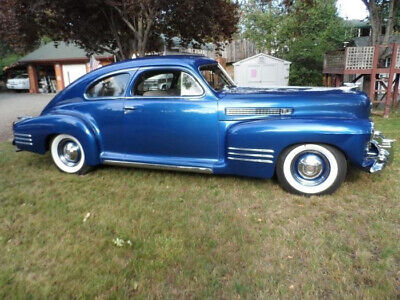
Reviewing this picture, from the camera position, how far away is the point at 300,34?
19.8 meters

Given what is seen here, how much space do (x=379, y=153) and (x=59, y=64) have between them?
76.0 ft

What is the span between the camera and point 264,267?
2.47 m

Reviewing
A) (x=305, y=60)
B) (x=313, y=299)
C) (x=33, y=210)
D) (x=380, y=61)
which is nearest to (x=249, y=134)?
(x=313, y=299)

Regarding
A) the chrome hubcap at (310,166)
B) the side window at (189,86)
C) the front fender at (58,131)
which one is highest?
the side window at (189,86)

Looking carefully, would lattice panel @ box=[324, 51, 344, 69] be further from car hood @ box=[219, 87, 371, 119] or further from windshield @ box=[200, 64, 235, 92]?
car hood @ box=[219, 87, 371, 119]

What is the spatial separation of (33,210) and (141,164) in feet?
4.59

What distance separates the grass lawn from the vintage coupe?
1.11 ft

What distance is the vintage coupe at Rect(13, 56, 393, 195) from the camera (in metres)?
3.54

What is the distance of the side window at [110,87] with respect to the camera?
14.0 feet

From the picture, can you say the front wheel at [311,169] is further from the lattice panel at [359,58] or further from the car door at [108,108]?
the lattice panel at [359,58]

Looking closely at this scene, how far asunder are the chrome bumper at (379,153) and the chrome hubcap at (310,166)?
569mm

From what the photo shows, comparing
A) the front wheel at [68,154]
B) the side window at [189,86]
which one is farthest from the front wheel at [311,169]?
the front wheel at [68,154]

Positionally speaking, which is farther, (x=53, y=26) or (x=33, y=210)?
(x=53, y=26)

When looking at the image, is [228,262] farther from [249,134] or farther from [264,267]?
[249,134]
